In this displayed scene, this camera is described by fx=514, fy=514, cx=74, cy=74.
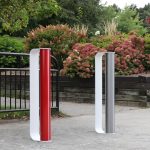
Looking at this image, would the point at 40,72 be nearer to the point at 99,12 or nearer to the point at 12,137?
the point at 12,137

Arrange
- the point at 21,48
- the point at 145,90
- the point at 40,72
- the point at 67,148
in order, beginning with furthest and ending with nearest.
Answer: the point at 21,48
the point at 145,90
the point at 40,72
the point at 67,148

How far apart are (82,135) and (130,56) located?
6666 mm

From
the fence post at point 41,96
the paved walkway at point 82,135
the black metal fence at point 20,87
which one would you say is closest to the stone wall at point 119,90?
the black metal fence at point 20,87

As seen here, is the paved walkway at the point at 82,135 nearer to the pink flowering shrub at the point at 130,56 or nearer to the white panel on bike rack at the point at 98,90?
the white panel on bike rack at the point at 98,90

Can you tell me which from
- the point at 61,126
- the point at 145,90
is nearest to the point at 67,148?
the point at 61,126

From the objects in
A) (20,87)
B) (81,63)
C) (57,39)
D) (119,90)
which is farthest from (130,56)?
(20,87)

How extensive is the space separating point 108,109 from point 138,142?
3.31ft

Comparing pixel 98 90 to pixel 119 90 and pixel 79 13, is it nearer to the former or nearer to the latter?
pixel 119 90

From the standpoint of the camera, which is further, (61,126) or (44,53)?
(61,126)

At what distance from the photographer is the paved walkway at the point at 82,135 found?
7.73 metres

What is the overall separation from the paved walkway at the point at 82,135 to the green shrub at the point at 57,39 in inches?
199

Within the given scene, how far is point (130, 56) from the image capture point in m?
15.2

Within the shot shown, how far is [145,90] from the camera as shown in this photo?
13805 mm

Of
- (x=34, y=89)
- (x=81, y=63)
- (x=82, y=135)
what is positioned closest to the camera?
(x=34, y=89)
